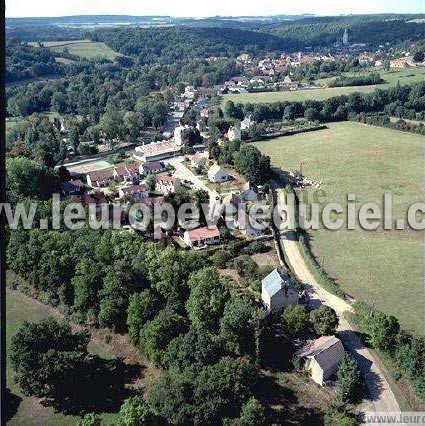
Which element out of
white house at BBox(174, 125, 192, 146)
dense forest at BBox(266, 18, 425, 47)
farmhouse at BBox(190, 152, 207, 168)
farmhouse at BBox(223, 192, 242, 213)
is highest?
dense forest at BBox(266, 18, 425, 47)

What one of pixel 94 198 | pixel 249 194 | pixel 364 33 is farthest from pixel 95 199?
pixel 364 33

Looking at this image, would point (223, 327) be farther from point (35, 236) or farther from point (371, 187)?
point (371, 187)

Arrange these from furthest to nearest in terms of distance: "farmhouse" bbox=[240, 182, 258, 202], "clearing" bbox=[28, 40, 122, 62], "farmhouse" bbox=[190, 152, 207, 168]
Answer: "clearing" bbox=[28, 40, 122, 62] < "farmhouse" bbox=[190, 152, 207, 168] < "farmhouse" bbox=[240, 182, 258, 202]

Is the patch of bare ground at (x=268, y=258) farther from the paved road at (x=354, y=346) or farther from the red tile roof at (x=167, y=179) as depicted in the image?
the red tile roof at (x=167, y=179)

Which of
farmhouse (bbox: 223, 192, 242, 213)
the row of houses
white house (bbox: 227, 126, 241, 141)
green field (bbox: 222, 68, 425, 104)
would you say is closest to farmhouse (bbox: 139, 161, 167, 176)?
farmhouse (bbox: 223, 192, 242, 213)

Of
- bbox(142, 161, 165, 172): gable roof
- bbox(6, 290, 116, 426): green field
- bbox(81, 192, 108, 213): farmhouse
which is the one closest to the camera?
bbox(6, 290, 116, 426): green field

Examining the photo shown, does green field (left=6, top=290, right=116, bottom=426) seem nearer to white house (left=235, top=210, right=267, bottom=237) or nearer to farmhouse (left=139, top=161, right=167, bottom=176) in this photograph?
white house (left=235, top=210, right=267, bottom=237)

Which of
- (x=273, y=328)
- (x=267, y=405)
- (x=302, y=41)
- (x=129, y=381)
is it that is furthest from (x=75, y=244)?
(x=302, y=41)

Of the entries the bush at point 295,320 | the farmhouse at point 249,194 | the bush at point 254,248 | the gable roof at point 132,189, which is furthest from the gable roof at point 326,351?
the gable roof at point 132,189
